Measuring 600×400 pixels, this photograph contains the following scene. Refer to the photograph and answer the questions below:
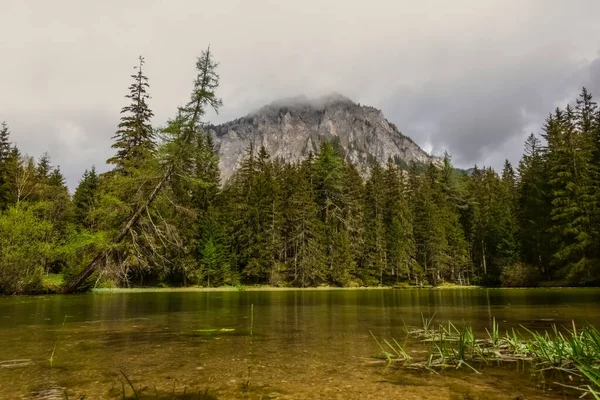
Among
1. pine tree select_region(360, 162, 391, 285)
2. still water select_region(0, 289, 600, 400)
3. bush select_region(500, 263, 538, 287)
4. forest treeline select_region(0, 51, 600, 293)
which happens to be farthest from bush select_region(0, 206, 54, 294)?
bush select_region(500, 263, 538, 287)

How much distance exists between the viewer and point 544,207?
5088 cm

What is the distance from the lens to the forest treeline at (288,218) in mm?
29922

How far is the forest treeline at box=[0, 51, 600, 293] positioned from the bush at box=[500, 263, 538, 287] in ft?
0.60

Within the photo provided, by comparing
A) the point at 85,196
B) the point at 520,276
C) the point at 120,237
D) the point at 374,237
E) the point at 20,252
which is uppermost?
the point at 85,196

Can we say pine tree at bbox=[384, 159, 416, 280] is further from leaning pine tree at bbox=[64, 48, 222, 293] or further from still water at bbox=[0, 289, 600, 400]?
still water at bbox=[0, 289, 600, 400]

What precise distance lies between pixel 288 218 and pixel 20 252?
1601 inches

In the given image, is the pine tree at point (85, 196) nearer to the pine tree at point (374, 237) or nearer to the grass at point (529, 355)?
the pine tree at point (374, 237)

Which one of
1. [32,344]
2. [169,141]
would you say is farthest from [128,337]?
[169,141]

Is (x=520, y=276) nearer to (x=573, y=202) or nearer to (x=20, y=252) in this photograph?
(x=573, y=202)

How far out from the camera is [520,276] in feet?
171

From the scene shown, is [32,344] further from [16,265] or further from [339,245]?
[339,245]

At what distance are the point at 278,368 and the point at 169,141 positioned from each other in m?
26.5

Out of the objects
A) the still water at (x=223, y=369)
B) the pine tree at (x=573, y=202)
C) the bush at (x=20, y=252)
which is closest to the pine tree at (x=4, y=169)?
the bush at (x=20, y=252)

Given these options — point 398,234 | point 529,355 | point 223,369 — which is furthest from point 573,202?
point 223,369
